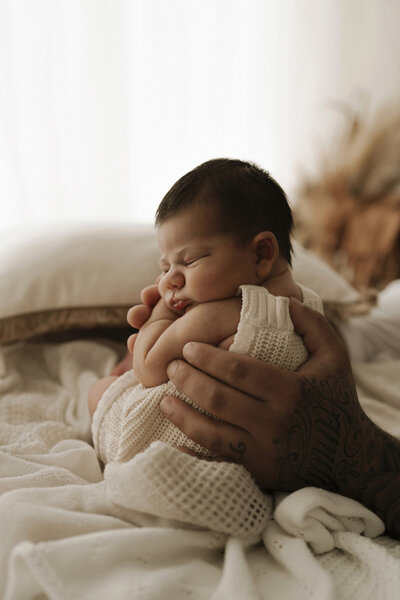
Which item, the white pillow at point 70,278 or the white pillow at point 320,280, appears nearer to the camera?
the white pillow at point 70,278

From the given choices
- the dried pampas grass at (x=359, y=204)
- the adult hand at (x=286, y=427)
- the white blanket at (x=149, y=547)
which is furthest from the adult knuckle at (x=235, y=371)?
the dried pampas grass at (x=359, y=204)

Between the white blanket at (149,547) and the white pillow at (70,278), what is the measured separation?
1.41 feet

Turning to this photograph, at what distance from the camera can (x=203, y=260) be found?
72 cm

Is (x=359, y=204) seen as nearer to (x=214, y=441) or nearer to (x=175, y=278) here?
(x=175, y=278)

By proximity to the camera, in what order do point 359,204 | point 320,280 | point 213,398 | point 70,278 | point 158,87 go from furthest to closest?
1. point 359,204
2. point 158,87
3. point 320,280
4. point 70,278
5. point 213,398

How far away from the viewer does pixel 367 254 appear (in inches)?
82.4

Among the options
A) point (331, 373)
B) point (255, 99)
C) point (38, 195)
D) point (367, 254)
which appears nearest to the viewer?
point (331, 373)

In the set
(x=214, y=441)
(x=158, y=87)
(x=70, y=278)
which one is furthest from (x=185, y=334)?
(x=158, y=87)

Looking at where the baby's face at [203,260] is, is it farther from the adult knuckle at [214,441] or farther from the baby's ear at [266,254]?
the adult knuckle at [214,441]

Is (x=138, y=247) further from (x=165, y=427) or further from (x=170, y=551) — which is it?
(x=170, y=551)

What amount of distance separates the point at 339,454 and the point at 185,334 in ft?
0.84

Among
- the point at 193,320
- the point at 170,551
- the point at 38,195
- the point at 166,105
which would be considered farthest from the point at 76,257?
the point at 166,105

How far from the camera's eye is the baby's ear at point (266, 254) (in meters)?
0.75

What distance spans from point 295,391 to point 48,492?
0.33 meters
